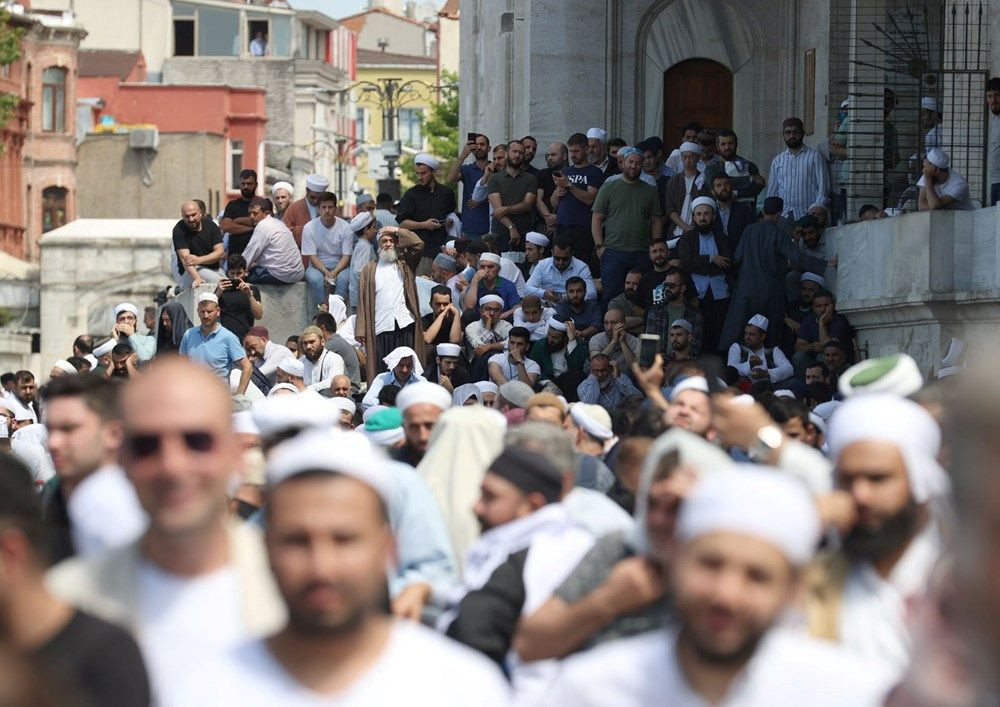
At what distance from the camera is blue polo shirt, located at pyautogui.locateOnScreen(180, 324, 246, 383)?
58.3 ft

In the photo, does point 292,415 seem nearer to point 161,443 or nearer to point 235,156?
point 161,443

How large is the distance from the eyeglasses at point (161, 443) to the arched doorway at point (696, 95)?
24390 mm

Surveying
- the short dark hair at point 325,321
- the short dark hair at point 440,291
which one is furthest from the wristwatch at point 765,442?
the short dark hair at point 440,291

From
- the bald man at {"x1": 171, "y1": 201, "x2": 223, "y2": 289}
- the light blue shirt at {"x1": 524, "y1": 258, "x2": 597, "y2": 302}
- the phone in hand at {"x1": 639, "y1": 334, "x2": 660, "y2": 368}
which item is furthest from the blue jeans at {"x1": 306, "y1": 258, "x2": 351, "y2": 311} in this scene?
the phone in hand at {"x1": 639, "y1": 334, "x2": 660, "y2": 368}

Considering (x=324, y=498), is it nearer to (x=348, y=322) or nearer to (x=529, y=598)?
(x=529, y=598)

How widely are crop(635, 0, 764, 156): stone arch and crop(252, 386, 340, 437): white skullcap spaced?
21.7 meters

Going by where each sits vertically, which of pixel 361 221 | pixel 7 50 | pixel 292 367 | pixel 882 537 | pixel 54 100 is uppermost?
pixel 54 100

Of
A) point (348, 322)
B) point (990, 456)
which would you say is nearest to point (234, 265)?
point (348, 322)

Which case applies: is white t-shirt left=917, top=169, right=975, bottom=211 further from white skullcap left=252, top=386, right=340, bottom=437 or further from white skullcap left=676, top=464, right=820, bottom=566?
white skullcap left=676, top=464, right=820, bottom=566

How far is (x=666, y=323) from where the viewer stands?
17688mm

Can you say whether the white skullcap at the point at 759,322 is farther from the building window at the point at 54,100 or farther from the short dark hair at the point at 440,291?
the building window at the point at 54,100

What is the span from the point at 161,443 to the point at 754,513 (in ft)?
4.08

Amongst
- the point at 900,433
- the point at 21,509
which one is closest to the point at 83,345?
the point at 900,433

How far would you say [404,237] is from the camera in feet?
65.6
